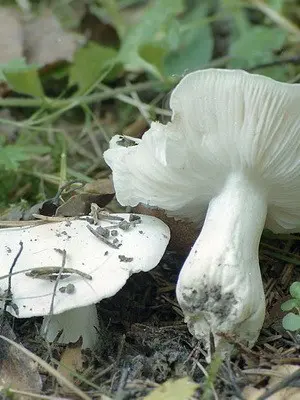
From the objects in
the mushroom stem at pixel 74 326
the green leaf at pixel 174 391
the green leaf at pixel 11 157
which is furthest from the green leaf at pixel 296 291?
the green leaf at pixel 11 157

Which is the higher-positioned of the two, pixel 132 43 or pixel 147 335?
pixel 132 43

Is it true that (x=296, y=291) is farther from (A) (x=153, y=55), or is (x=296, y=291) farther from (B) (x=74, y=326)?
(A) (x=153, y=55)

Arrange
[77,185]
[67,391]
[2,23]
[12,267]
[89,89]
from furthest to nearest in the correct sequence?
1. [2,23]
2. [89,89]
3. [77,185]
4. [12,267]
5. [67,391]

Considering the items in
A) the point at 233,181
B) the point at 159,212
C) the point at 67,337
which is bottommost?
the point at 67,337

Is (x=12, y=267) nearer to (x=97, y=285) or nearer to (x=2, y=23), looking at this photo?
(x=97, y=285)

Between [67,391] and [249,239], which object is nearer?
[67,391]

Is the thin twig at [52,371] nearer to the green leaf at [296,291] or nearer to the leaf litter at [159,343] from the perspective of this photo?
the leaf litter at [159,343]

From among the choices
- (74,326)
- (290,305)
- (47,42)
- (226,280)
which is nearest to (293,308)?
(290,305)

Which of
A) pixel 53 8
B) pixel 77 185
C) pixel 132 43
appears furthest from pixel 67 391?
pixel 53 8
